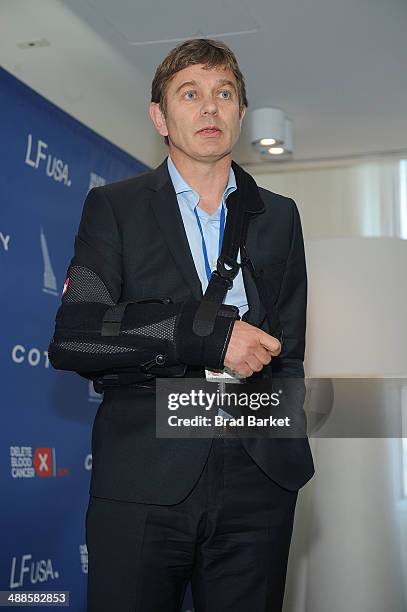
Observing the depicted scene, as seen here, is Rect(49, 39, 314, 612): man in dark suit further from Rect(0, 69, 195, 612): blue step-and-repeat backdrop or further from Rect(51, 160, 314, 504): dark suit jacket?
Rect(0, 69, 195, 612): blue step-and-repeat backdrop

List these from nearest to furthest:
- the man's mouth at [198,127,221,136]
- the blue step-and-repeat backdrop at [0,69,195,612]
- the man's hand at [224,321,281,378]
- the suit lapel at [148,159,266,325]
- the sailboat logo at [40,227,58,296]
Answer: the man's hand at [224,321,281,378], the suit lapel at [148,159,266,325], the man's mouth at [198,127,221,136], the blue step-and-repeat backdrop at [0,69,195,612], the sailboat logo at [40,227,58,296]

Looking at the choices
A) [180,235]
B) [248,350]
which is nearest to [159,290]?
[180,235]

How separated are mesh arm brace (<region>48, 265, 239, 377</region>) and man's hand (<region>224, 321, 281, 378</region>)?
0.01 meters

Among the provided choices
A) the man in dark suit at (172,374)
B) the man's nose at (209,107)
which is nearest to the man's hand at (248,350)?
the man in dark suit at (172,374)

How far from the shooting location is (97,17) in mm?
4098

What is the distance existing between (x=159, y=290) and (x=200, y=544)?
48 cm

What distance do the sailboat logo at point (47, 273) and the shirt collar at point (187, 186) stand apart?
225cm

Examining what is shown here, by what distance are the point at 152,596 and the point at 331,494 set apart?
81.2 inches

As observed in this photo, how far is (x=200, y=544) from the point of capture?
1454 mm

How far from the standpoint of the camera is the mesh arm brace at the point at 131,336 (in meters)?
1.40

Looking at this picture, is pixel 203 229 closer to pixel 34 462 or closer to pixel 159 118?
pixel 159 118

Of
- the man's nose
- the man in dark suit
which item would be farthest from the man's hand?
the man's nose

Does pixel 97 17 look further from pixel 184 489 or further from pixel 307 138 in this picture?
pixel 184 489

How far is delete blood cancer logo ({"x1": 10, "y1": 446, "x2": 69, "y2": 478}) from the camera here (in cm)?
353
